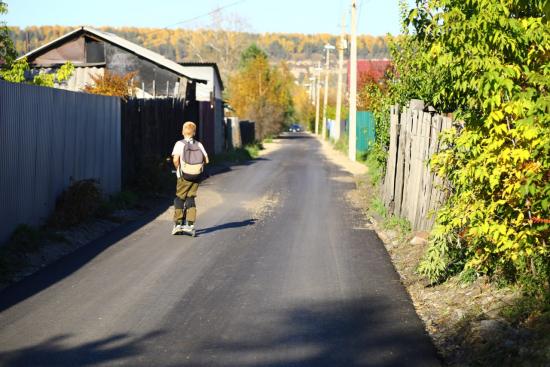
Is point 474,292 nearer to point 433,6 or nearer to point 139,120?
point 433,6

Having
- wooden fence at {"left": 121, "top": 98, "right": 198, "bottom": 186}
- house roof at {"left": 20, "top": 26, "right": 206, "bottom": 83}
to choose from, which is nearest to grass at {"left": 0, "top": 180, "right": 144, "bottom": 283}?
wooden fence at {"left": 121, "top": 98, "right": 198, "bottom": 186}

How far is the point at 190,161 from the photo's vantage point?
12.5m

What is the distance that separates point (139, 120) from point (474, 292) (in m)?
12.6

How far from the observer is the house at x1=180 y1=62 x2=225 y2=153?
32.1m

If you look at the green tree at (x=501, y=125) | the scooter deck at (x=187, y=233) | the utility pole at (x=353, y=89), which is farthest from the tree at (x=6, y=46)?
the utility pole at (x=353, y=89)

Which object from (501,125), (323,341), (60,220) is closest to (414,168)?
(60,220)

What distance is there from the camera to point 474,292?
7855 millimetres

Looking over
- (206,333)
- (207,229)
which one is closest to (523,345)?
(206,333)

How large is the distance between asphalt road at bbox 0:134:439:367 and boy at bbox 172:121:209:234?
346 mm

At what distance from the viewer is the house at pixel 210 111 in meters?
32.1

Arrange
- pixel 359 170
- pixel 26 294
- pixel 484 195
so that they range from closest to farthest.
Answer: pixel 484 195
pixel 26 294
pixel 359 170

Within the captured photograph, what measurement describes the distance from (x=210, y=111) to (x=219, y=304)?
2679cm

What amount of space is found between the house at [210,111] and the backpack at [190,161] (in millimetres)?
17582

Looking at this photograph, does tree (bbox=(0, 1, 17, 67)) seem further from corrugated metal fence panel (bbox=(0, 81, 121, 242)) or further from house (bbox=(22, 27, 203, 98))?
house (bbox=(22, 27, 203, 98))
